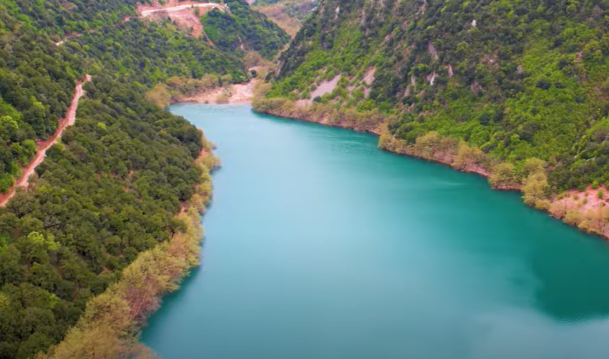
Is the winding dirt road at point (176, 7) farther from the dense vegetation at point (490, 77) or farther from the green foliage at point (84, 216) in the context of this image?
the green foliage at point (84, 216)

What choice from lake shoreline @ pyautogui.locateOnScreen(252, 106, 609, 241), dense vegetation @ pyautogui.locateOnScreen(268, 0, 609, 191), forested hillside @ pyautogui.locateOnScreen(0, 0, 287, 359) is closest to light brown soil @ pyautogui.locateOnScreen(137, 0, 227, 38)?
lake shoreline @ pyautogui.locateOnScreen(252, 106, 609, 241)

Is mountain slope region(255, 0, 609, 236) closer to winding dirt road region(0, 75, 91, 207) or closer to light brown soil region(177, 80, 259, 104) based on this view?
light brown soil region(177, 80, 259, 104)

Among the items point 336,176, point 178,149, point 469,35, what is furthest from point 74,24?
point 469,35

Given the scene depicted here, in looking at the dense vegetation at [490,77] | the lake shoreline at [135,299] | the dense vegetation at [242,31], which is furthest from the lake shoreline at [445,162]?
the dense vegetation at [242,31]

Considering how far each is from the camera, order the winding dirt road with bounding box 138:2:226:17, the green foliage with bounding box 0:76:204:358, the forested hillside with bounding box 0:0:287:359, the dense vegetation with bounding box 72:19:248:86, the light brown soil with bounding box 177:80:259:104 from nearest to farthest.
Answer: the green foliage with bounding box 0:76:204:358 → the forested hillside with bounding box 0:0:287:359 → the dense vegetation with bounding box 72:19:248:86 → the light brown soil with bounding box 177:80:259:104 → the winding dirt road with bounding box 138:2:226:17

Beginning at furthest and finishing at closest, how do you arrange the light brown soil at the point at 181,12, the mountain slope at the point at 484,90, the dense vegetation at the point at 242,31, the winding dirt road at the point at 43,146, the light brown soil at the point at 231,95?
the dense vegetation at the point at 242,31 < the light brown soil at the point at 181,12 < the light brown soil at the point at 231,95 < the mountain slope at the point at 484,90 < the winding dirt road at the point at 43,146
